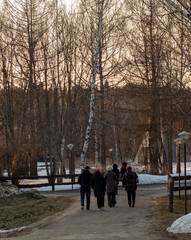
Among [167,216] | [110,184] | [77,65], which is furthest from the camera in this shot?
[77,65]

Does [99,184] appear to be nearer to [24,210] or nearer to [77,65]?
[24,210]

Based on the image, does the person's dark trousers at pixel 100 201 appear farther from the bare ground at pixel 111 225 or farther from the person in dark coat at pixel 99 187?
the bare ground at pixel 111 225

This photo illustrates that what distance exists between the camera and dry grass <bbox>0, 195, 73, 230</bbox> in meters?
16.9

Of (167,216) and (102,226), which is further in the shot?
(167,216)

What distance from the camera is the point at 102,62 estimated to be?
110 ft

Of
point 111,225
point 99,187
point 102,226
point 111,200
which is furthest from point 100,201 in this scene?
point 102,226

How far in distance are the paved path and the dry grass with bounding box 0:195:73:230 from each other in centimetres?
139

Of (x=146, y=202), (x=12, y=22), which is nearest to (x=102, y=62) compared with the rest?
(x=12, y=22)

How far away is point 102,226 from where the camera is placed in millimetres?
12922

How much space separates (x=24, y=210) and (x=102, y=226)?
755 cm

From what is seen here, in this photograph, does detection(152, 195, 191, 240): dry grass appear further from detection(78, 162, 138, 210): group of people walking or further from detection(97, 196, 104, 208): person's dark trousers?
detection(97, 196, 104, 208): person's dark trousers

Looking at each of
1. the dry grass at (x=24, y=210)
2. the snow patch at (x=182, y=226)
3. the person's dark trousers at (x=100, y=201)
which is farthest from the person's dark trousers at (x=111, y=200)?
the snow patch at (x=182, y=226)

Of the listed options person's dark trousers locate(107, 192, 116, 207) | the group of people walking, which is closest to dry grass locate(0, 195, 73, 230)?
the group of people walking

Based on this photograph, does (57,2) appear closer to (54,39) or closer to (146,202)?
(54,39)
